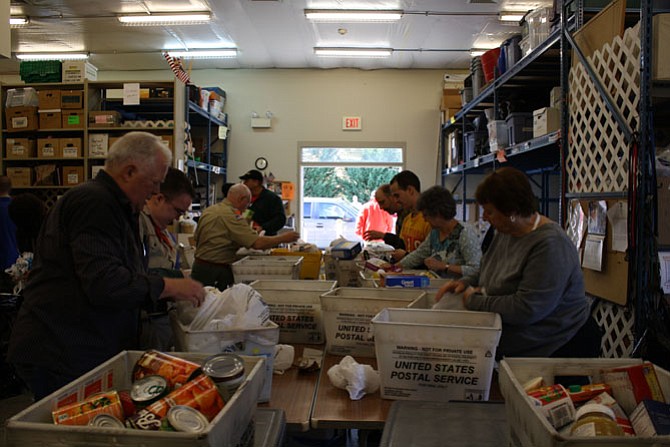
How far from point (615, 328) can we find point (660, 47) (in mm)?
1693

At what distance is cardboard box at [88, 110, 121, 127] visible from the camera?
6.78 meters

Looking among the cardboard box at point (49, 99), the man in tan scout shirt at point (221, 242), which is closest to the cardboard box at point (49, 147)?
the cardboard box at point (49, 99)

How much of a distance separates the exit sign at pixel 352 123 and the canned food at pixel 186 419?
863 cm

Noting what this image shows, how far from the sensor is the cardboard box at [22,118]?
22.4 feet

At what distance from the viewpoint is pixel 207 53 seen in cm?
845

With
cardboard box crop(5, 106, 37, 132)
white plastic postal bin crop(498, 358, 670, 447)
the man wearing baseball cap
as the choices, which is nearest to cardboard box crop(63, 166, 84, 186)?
cardboard box crop(5, 106, 37, 132)

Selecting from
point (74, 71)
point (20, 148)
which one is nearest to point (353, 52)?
point (74, 71)

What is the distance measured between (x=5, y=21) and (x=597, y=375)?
3.23m

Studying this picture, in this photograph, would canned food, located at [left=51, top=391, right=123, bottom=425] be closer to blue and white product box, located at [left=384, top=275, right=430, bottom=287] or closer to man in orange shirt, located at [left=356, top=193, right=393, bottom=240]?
blue and white product box, located at [left=384, top=275, right=430, bottom=287]

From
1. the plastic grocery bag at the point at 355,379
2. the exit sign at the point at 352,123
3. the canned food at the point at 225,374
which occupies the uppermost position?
the exit sign at the point at 352,123

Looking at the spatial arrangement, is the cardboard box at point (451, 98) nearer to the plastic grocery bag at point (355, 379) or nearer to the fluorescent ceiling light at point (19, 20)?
the fluorescent ceiling light at point (19, 20)

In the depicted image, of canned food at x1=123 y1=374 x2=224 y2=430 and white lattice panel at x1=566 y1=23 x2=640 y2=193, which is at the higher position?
white lattice panel at x1=566 y1=23 x2=640 y2=193

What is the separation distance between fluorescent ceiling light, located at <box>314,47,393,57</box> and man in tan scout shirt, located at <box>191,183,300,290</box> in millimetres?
4844

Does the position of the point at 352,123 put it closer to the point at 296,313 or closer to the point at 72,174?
the point at 72,174
